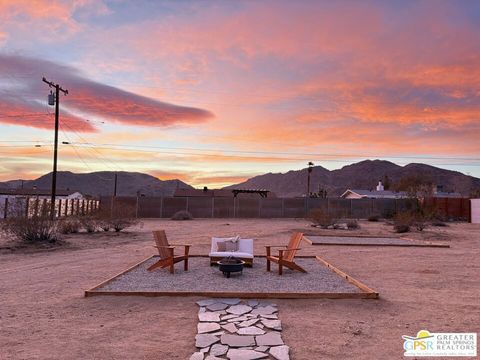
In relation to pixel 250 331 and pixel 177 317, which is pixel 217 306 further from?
pixel 250 331

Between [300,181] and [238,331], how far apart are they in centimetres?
12956

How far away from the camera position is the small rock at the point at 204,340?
5.48m

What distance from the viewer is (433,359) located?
523cm

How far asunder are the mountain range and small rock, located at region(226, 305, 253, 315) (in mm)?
106096

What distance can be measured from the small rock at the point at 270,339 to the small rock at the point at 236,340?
0.30ft

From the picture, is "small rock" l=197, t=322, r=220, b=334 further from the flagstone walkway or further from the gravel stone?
the gravel stone

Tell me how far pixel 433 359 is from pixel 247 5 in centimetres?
1153

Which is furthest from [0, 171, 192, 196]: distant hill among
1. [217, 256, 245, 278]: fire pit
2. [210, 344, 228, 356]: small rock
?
[210, 344, 228, 356]: small rock

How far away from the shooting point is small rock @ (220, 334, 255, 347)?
5477 mm

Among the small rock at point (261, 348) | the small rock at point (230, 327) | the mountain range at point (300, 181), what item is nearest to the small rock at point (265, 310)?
the small rock at point (230, 327)

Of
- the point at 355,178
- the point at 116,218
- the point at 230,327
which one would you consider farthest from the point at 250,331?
the point at 355,178

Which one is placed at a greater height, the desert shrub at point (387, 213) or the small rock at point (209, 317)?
the desert shrub at point (387, 213)

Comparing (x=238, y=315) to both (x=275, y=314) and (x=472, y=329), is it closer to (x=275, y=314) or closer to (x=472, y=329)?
(x=275, y=314)

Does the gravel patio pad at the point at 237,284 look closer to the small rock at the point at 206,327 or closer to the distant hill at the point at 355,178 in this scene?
the small rock at the point at 206,327
